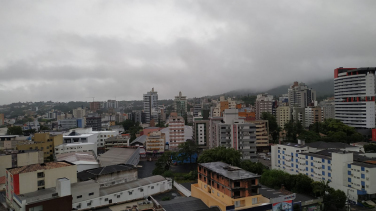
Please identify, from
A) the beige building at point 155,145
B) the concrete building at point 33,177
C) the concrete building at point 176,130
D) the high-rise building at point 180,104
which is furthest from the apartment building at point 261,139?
the high-rise building at point 180,104

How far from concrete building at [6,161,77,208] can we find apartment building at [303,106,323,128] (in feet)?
123

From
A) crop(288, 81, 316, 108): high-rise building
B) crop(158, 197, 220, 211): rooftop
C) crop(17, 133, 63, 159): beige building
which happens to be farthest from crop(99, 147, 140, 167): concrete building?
crop(288, 81, 316, 108): high-rise building

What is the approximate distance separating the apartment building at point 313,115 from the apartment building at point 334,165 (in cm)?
2317

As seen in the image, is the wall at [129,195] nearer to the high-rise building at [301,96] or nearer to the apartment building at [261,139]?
the apartment building at [261,139]

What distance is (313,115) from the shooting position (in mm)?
40438

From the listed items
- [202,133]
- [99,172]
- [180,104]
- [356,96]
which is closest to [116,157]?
[99,172]

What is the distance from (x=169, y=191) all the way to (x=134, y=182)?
2.20m

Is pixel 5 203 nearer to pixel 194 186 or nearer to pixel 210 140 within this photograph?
pixel 194 186

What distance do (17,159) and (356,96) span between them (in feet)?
116

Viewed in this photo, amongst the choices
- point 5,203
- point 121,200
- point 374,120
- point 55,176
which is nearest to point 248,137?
point 121,200

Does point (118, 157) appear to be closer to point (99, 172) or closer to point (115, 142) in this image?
point (99, 172)

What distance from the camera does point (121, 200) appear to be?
13102 millimetres

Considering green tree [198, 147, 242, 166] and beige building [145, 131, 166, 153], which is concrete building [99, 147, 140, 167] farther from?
green tree [198, 147, 242, 166]

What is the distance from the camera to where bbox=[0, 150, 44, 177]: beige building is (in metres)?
15.5
